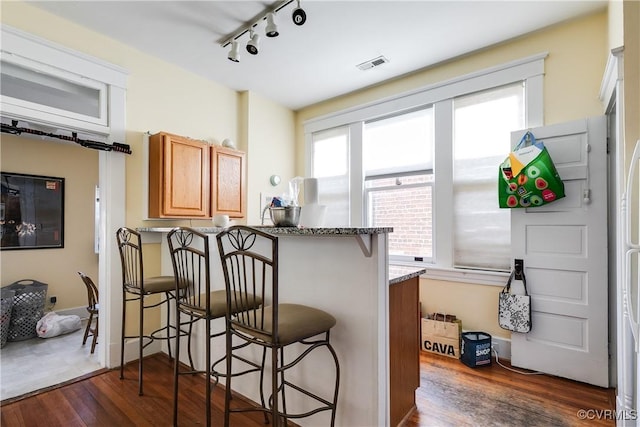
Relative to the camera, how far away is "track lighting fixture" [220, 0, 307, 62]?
241cm

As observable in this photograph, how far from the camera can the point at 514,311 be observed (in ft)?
8.73

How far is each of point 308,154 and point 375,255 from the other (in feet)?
10.4

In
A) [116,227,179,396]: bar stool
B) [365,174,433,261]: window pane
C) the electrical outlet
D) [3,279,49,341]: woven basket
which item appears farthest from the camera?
[365,174,433,261]: window pane

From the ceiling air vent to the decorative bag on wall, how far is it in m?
2.39

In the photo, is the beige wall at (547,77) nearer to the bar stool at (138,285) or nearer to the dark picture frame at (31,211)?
the bar stool at (138,285)

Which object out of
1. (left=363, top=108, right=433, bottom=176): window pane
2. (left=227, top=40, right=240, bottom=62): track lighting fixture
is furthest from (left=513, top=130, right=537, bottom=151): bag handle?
(left=227, top=40, right=240, bottom=62): track lighting fixture

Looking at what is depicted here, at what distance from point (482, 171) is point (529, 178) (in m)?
0.59

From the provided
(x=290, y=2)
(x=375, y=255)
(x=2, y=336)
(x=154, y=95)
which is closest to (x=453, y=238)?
Answer: (x=375, y=255)

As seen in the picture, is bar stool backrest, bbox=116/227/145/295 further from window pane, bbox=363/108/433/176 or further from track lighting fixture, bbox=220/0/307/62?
window pane, bbox=363/108/433/176

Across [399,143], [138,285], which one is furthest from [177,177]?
[399,143]

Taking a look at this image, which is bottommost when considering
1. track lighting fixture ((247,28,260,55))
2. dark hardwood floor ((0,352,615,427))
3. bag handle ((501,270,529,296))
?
dark hardwood floor ((0,352,615,427))

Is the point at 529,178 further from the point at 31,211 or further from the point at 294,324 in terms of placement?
the point at 31,211

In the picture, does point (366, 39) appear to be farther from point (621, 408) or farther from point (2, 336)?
point (2, 336)

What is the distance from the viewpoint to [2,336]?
316 centimetres
